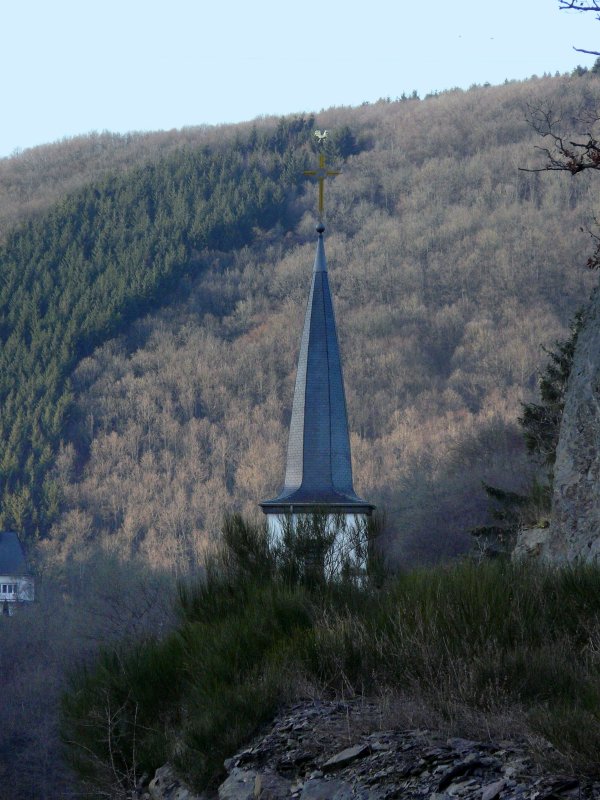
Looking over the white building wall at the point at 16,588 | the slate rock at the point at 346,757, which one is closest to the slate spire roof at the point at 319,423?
the slate rock at the point at 346,757

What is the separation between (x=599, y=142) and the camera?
952cm

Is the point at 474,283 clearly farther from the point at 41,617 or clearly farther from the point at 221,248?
the point at 41,617

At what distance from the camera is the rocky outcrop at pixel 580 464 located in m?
10.2

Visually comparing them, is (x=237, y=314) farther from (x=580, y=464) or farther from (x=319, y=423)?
(x=580, y=464)

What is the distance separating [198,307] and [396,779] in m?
164

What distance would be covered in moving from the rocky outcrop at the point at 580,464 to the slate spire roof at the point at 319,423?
23.6 m

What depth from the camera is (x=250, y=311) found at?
535 ft

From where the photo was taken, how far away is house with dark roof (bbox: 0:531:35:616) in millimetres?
101875

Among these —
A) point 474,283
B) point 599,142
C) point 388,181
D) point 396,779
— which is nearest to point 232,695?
point 396,779

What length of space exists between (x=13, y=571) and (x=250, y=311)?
61.5 metres

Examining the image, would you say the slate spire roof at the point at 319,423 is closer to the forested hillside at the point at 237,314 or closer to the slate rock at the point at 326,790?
the slate rock at the point at 326,790

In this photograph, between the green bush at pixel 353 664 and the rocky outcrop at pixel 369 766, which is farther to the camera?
the green bush at pixel 353 664

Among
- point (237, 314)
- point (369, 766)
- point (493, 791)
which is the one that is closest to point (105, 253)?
point (237, 314)

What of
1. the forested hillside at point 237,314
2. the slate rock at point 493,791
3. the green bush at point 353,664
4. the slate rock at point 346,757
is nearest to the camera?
the slate rock at point 493,791
